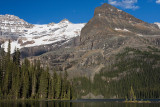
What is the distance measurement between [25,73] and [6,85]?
14.2 m

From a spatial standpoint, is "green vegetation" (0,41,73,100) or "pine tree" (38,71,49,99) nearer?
"green vegetation" (0,41,73,100)

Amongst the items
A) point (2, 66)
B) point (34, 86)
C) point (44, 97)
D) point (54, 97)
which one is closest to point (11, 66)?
point (2, 66)

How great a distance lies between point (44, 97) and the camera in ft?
516

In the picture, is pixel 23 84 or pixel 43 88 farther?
pixel 43 88

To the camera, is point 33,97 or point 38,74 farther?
point 38,74

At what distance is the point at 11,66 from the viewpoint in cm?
14838

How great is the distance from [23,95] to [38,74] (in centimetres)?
3543

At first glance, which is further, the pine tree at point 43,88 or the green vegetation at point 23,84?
the pine tree at point 43,88

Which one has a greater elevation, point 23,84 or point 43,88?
point 23,84

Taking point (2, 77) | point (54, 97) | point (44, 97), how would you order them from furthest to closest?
point (54, 97) → point (44, 97) → point (2, 77)

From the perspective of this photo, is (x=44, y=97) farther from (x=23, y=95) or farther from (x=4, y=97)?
(x=4, y=97)

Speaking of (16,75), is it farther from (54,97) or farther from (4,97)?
(54,97)

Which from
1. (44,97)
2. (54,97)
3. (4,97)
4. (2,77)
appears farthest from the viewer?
(54,97)

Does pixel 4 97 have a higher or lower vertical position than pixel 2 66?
lower
